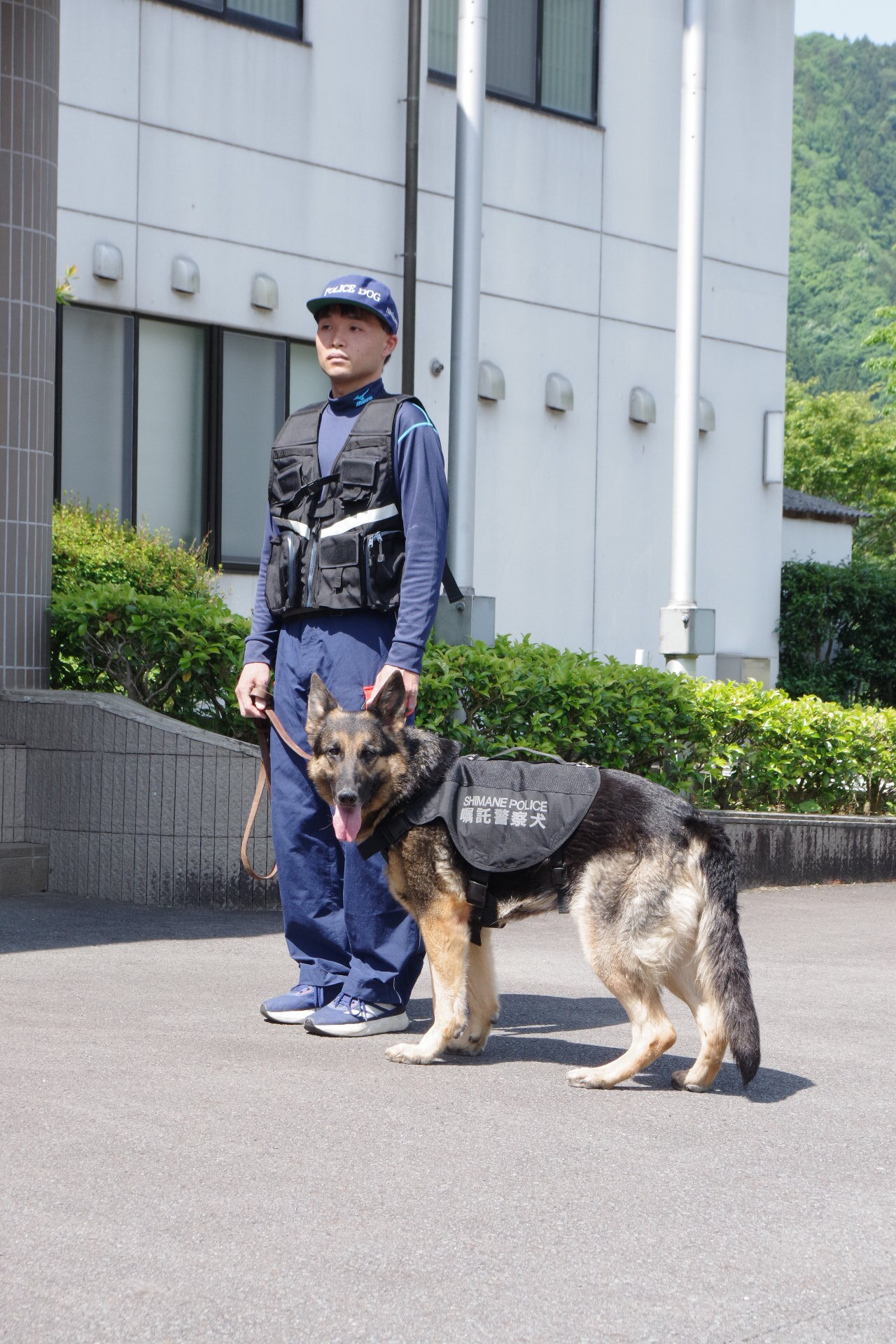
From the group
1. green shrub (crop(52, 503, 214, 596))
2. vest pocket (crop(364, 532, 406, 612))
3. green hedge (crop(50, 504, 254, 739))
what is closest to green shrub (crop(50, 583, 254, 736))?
green hedge (crop(50, 504, 254, 739))

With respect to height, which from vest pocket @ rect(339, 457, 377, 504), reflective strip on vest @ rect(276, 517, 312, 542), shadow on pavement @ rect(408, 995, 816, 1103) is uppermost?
vest pocket @ rect(339, 457, 377, 504)

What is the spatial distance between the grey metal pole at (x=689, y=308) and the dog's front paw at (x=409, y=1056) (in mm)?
7930

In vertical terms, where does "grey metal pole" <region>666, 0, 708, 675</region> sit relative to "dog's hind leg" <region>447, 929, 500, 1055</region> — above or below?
above

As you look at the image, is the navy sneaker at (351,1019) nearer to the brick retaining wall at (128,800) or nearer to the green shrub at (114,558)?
the brick retaining wall at (128,800)

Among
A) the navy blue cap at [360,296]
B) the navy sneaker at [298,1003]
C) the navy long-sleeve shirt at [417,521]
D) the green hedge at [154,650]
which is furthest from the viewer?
the green hedge at [154,650]

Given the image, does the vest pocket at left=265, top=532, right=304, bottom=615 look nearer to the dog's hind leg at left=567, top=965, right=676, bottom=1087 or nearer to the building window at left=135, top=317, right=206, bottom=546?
the dog's hind leg at left=567, top=965, right=676, bottom=1087

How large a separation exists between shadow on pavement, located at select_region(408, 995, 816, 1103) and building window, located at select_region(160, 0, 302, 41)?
31.8 feet

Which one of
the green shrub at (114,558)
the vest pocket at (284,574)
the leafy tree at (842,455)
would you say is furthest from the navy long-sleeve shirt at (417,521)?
the leafy tree at (842,455)

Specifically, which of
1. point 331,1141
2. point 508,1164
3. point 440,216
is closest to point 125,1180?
point 331,1141

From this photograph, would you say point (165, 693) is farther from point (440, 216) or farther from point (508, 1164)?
point (440, 216)

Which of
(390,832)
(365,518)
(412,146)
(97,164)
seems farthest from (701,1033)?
(412,146)

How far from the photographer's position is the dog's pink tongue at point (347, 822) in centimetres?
497

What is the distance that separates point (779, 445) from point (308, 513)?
41.8ft

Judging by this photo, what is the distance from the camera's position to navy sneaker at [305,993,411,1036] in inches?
211
